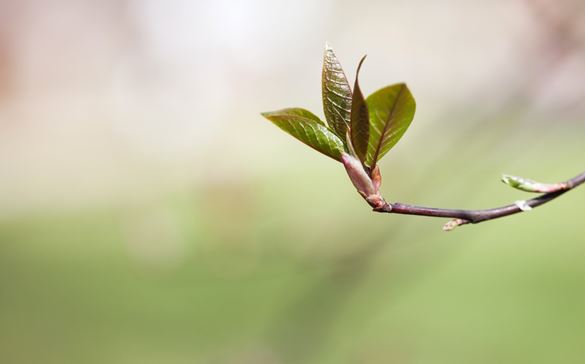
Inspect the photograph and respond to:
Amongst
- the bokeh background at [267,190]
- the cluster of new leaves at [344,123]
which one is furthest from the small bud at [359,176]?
the bokeh background at [267,190]

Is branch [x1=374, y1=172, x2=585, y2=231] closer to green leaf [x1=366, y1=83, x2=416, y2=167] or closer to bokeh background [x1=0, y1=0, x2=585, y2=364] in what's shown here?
green leaf [x1=366, y1=83, x2=416, y2=167]

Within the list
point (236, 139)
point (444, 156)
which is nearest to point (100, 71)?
point (236, 139)

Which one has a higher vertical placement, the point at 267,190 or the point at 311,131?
the point at 311,131

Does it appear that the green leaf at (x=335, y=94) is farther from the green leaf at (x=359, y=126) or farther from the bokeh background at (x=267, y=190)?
the bokeh background at (x=267, y=190)

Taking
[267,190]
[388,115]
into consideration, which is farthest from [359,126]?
[267,190]

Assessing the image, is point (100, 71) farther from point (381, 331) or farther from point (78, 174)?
point (381, 331)

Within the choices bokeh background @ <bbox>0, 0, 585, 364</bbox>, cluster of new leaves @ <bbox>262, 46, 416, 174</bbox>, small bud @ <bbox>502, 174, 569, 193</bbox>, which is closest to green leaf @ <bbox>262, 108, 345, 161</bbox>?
cluster of new leaves @ <bbox>262, 46, 416, 174</bbox>

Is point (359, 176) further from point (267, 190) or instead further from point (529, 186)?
point (267, 190)
